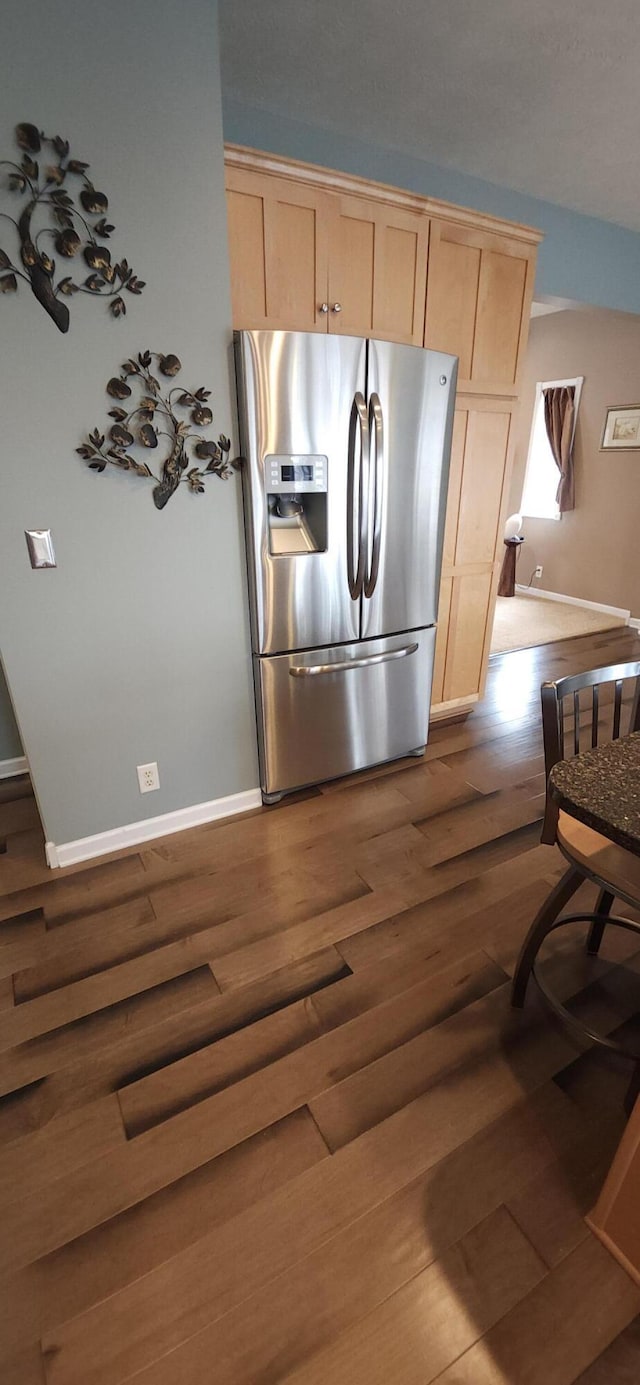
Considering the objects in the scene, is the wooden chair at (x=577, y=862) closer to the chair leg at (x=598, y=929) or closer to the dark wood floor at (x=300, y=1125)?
the chair leg at (x=598, y=929)

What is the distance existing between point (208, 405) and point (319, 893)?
174 cm

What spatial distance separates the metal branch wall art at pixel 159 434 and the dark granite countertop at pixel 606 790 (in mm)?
1559

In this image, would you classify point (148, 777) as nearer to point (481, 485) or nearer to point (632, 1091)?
point (632, 1091)

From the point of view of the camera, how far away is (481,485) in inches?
117

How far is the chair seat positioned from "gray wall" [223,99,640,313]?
3.03 meters

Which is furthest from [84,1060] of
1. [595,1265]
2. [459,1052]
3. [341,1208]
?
[595,1265]

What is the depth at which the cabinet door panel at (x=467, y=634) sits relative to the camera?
3133 millimetres

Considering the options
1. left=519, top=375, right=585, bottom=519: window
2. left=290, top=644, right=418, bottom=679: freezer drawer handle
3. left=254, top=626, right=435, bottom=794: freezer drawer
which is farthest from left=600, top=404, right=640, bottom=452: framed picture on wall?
left=290, top=644, right=418, bottom=679: freezer drawer handle

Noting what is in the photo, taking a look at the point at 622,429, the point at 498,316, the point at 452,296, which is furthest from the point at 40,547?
the point at 622,429

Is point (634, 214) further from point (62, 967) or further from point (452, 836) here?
point (62, 967)

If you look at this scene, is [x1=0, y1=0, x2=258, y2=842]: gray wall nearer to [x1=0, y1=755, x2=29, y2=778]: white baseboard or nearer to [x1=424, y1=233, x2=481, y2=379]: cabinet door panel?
[x1=0, y1=755, x2=29, y2=778]: white baseboard

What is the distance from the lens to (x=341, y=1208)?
119cm

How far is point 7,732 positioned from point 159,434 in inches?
66.9

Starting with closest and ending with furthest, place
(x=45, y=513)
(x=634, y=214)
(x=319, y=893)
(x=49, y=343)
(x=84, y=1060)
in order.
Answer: (x=84, y=1060), (x=49, y=343), (x=45, y=513), (x=319, y=893), (x=634, y=214)
